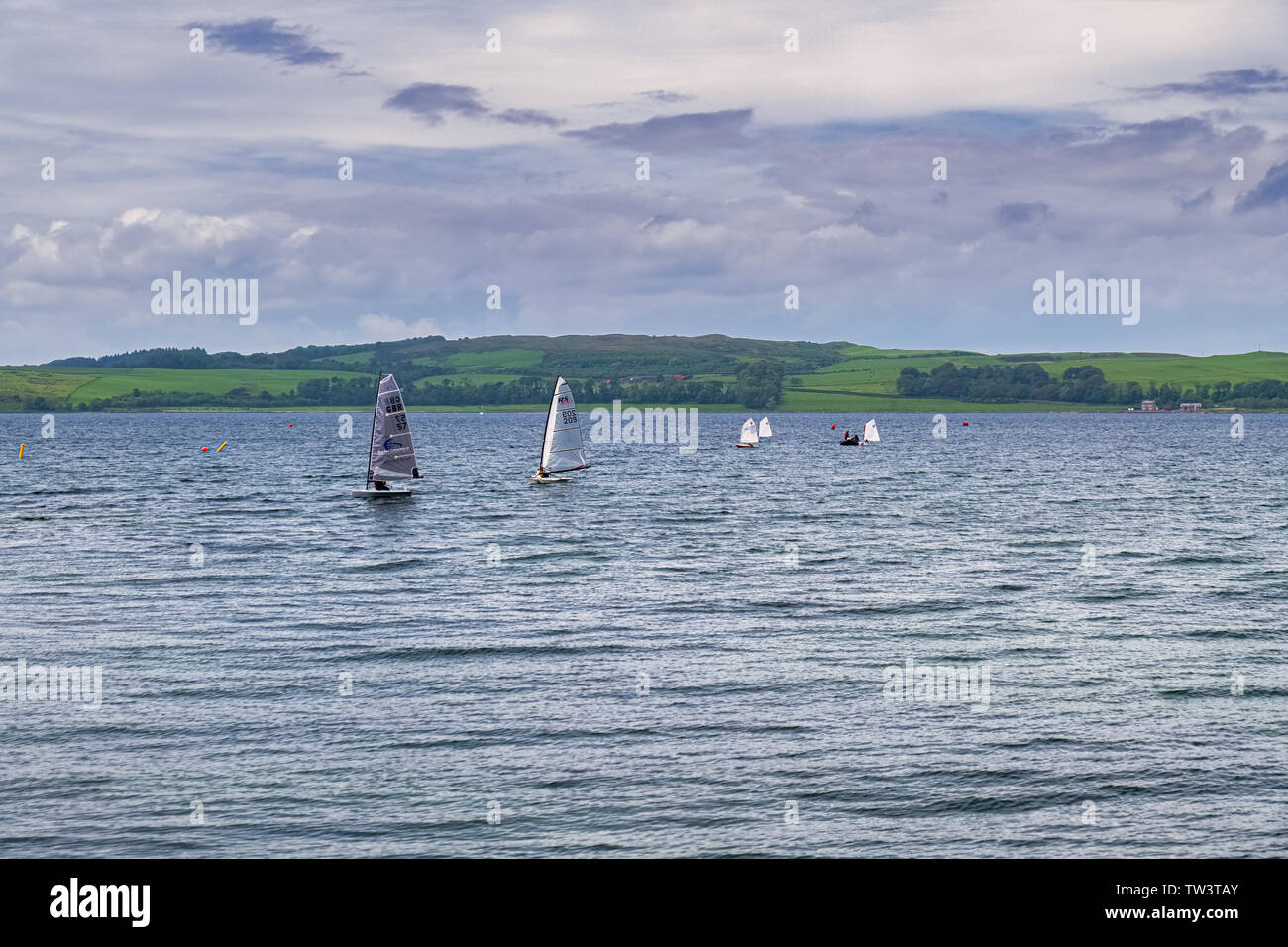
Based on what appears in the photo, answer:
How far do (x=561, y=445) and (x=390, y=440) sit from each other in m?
23.6

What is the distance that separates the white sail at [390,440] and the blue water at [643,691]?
11.1 meters

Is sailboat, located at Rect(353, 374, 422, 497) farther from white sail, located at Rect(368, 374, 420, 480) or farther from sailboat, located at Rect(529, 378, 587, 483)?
sailboat, located at Rect(529, 378, 587, 483)

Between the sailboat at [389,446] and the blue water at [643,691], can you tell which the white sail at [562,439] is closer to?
the sailboat at [389,446]

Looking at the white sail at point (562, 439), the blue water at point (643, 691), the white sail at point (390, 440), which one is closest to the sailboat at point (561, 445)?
the white sail at point (562, 439)

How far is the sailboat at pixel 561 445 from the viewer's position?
102713mm

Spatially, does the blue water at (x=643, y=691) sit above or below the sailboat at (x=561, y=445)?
below

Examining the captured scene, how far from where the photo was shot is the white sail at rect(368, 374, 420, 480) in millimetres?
84125

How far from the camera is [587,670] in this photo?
3381 centimetres

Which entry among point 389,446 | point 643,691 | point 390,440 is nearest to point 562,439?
point 389,446

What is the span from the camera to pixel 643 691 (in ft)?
103

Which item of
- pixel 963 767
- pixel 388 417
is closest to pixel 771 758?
pixel 963 767

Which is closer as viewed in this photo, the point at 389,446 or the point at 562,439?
the point at 389,446

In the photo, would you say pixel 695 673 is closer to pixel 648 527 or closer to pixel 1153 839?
pixel 1153 839

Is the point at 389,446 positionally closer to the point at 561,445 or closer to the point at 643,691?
the point at 561,445
